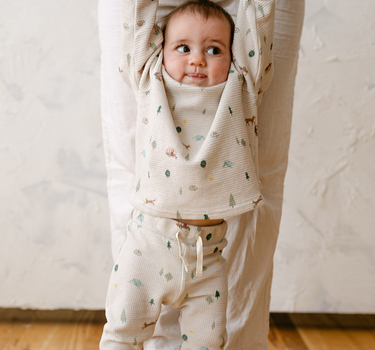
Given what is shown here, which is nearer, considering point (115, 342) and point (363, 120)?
point (115, 342)

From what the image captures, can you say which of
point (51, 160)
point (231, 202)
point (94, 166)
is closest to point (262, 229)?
point (231, 202)

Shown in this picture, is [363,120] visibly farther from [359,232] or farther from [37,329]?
[37,329]

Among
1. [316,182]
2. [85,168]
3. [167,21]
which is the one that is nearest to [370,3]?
[316,182]

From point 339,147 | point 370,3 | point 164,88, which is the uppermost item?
point 370,3

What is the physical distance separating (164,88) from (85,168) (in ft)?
1.88

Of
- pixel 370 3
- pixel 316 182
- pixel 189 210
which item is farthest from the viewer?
pixel 316 182

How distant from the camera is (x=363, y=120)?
4.21 feet

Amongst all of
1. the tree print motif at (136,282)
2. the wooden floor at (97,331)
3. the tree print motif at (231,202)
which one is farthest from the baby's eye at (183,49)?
the wooden floor at (97,331)

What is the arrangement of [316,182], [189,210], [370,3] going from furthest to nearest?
[316,182] < [370,3] < [189,210]

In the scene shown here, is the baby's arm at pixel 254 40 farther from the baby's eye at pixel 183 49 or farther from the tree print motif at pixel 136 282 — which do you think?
the tree print motif at pixel 136 282

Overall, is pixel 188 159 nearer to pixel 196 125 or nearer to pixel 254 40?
pixel 196 125

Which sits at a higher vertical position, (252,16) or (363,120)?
(252,16)

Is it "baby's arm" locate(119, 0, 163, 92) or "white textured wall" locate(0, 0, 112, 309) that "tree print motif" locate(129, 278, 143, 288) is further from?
"white textured wall" locate(0, 0, 112, 309)

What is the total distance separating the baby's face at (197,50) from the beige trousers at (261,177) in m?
0.15
